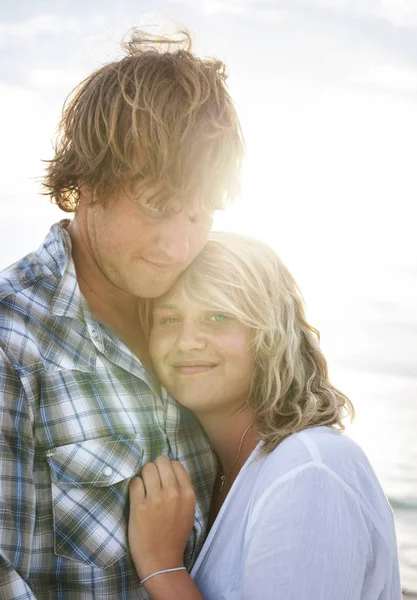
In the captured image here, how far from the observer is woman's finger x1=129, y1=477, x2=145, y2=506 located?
7.44ft

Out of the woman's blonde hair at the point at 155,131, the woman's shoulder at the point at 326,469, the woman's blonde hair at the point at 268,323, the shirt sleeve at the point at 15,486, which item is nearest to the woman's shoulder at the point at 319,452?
the woman's shoulder at the point at 326,469

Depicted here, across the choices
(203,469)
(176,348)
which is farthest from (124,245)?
(203,469)

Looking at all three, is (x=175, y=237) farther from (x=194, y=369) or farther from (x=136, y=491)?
(x=136, y=491)

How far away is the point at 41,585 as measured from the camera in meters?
2.15

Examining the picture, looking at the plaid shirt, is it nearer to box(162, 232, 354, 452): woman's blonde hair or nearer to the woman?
the woman

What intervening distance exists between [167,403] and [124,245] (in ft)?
1.74

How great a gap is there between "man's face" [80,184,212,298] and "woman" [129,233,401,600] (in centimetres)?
11

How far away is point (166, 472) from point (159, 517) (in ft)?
0.49

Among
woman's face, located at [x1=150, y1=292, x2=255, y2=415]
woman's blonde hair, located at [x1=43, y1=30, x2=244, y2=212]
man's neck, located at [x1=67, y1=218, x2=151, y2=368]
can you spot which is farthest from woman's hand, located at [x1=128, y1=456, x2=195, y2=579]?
woman's blonde hair, located at [x1=43, y1=30, x2=244, y2=212]

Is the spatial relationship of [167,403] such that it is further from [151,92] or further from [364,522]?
[151,92]

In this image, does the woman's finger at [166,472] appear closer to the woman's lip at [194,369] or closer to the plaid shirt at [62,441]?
the plaid shirt at [62,441]

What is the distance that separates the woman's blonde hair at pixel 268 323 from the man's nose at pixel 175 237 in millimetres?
143

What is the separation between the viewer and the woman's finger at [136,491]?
89.3 inches

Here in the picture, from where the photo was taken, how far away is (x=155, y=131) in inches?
96.0
